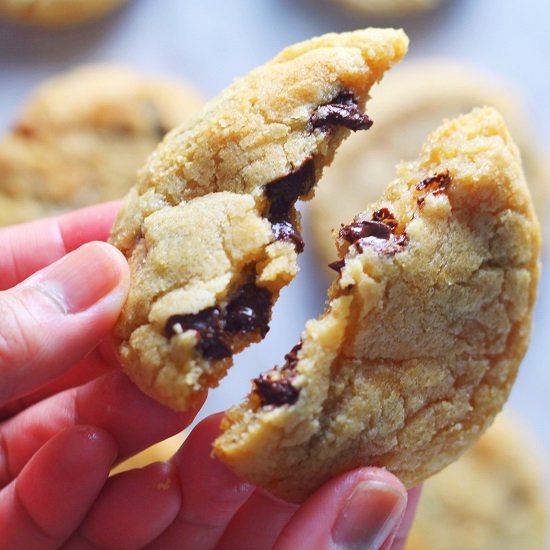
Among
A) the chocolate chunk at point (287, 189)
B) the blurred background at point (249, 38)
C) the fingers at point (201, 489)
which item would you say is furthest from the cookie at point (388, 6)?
the fingers at point (201, 489)

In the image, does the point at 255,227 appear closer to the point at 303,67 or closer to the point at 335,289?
the point at 335,289

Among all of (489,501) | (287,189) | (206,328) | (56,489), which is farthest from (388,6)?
(56,489)

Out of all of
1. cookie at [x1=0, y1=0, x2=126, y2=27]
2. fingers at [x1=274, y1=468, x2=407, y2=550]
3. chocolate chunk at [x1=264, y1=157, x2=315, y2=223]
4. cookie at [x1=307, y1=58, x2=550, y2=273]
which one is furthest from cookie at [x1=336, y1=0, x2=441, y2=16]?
fingers at [x1=274, y1=468, x2=407, y2=550]

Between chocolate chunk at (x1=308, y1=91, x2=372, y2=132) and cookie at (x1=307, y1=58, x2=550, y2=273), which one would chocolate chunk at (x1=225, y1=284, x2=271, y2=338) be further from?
cookie at (x1=307, y1=58, x2=550, y2=273)

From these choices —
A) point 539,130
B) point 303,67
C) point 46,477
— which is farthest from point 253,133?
point 539,130

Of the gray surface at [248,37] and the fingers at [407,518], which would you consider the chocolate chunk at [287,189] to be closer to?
the fingers at [407,518]

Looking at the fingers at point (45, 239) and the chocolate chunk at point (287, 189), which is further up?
the chocolate chunk at point (287, 189)

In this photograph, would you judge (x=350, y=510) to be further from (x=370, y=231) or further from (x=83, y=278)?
(x=83, y=278)
